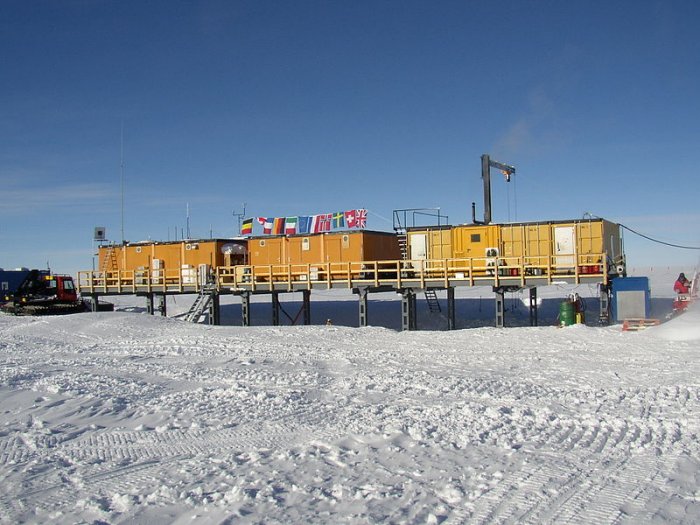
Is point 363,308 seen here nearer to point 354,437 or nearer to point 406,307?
point 406,307

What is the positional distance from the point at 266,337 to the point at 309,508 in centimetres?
1362

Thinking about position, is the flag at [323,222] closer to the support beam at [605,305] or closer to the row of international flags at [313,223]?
the row of international flags at [313,223]

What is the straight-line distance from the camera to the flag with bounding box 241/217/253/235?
108ft

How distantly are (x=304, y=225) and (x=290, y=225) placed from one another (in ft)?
3.48

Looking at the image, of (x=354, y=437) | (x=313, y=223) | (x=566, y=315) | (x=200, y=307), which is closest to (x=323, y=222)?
(x=313, y=223)

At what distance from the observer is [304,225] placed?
1196 inches

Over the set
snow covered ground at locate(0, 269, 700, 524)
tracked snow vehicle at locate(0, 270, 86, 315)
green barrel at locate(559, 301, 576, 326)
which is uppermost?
tracked snow vehicle at locate(0, 270, 86, 315)

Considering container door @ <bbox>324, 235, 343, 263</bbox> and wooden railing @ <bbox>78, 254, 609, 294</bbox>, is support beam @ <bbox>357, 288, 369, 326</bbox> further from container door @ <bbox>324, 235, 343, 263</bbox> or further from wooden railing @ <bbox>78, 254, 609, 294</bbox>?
container door @ <bbox>324, 235, 343, 263</bbox>

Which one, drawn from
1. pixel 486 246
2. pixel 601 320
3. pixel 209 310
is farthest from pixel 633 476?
pixel 209 310

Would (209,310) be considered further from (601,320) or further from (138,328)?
(601,320)

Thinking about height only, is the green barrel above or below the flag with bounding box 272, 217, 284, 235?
below

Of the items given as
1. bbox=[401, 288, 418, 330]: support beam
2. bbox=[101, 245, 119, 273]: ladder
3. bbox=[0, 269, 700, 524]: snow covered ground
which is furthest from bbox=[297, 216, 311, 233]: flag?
bbox=[0, 269, 700, 524]: snow covered ground

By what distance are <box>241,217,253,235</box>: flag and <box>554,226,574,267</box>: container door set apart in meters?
15.3

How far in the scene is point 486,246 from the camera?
26031 mm
